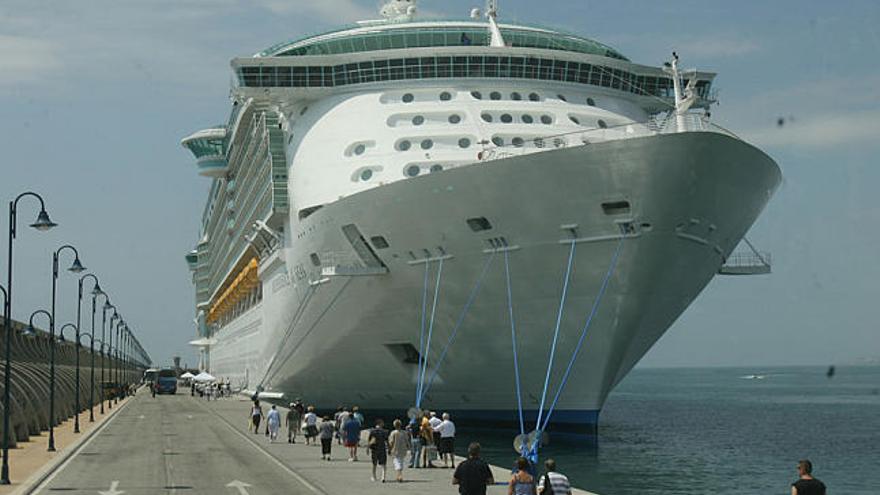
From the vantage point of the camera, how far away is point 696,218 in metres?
27.5

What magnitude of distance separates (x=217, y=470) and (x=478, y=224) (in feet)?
29.3

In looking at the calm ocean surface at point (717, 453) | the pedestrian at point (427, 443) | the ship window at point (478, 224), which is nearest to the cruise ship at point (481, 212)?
the ship window at point (478, 224)

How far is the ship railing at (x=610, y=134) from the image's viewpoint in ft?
87.1

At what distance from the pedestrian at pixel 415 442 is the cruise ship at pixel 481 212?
0.37m

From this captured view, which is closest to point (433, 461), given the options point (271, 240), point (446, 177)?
point (446, 177)

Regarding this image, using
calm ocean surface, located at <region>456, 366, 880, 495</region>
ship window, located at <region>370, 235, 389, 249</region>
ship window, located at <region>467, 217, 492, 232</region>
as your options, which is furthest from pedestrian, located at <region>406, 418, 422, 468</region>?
ship window, located at <region>370, 235, 389, 249</region>

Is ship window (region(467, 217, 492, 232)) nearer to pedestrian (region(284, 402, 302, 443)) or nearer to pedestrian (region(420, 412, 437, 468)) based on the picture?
pedestrian (region(420, 412, 437, 468))

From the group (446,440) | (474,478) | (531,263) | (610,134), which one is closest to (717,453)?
(610,134)

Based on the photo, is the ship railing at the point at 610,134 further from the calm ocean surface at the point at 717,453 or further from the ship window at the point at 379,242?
the calm ocean surface at the point at 717,453

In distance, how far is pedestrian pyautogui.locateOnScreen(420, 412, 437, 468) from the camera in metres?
23.9

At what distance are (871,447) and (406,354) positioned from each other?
66.9 feet

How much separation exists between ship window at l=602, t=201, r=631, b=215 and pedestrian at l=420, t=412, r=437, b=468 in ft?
21.9

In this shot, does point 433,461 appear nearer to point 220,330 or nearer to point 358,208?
point 358,208

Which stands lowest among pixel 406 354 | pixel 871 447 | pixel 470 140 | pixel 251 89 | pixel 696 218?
pixel 871 447
